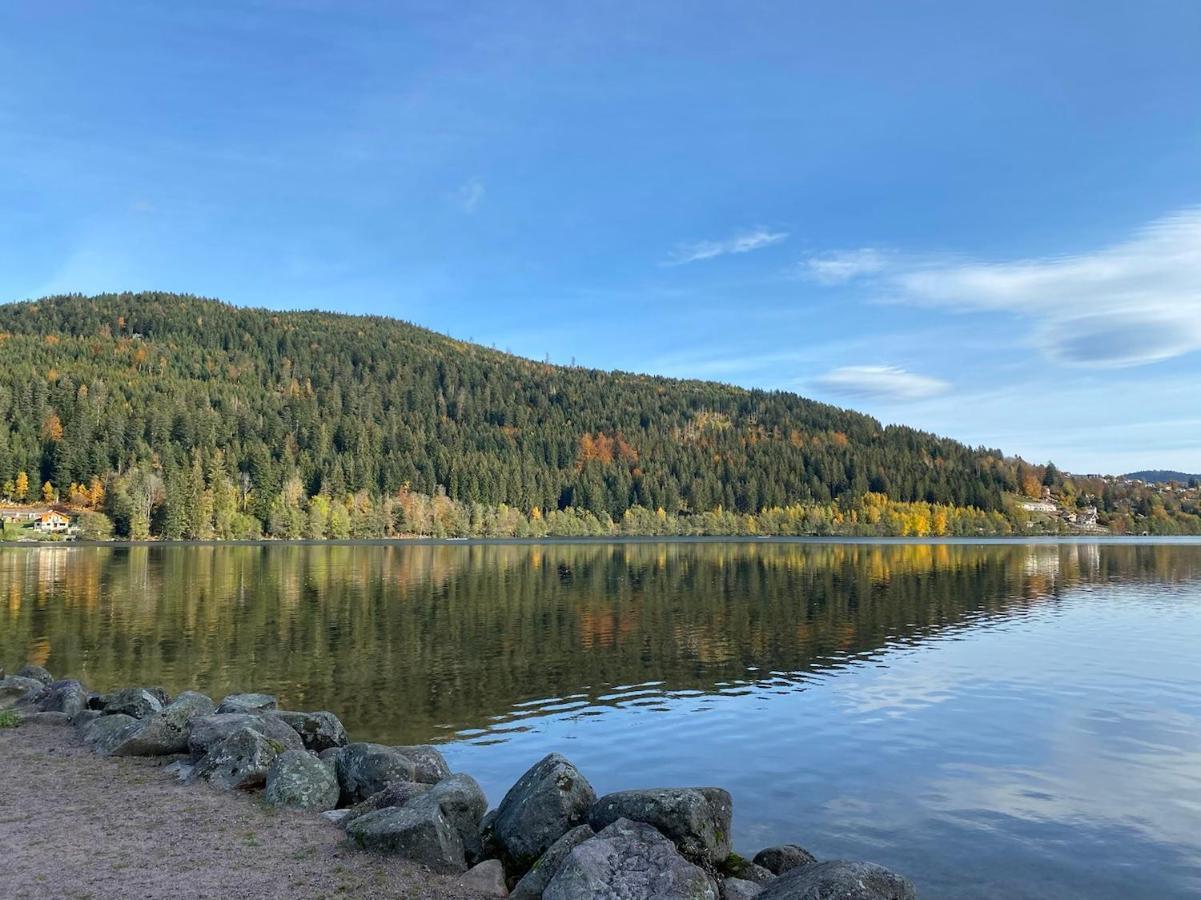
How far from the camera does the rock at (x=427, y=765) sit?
1798cm

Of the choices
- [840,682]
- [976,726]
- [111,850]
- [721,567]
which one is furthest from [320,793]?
[721,567]

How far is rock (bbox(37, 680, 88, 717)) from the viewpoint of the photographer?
79.3 feet

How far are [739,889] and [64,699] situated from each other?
2079 cm

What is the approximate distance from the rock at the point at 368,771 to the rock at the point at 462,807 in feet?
7.46

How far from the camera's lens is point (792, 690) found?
31.6 m

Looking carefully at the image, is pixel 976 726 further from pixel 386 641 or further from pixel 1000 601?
pixel 1000 601

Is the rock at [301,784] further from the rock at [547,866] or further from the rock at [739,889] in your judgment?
the rock at [739,889]

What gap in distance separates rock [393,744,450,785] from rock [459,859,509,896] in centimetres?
444

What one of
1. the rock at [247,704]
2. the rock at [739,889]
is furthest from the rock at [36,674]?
the rock at [739,889]

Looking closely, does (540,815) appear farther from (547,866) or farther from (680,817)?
(680,817)

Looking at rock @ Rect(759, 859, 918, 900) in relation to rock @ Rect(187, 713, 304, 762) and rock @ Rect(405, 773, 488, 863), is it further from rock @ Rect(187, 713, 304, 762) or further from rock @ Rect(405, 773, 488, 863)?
rock @ Rect(187, 713, 304, 762)

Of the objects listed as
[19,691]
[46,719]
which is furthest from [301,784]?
[19,691]

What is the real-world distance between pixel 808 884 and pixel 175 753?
15.5 m

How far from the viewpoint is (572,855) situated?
1206cm
